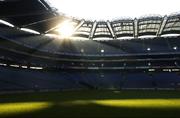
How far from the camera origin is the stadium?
5150cm

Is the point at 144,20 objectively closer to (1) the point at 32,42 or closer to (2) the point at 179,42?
(2) the point at 179,42

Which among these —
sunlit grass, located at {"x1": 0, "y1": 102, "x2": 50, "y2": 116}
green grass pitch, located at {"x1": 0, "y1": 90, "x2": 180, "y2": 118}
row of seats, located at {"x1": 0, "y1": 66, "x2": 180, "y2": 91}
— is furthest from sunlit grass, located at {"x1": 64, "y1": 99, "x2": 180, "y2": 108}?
row of seats, located at {"x1": 0, "y1": 66, "x2": 180, "y2": 91}

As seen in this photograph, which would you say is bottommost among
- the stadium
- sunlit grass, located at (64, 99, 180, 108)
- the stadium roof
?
sunlit grass, located at (64, 99, 180, 108)

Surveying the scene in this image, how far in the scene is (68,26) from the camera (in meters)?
56.8

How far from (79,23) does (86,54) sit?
1840cm

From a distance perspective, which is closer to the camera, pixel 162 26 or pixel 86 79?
pixel 162 26

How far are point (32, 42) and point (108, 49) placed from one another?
21.2 meters

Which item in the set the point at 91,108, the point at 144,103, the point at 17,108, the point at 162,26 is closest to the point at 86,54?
the point at 162,26

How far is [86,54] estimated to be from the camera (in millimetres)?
72375

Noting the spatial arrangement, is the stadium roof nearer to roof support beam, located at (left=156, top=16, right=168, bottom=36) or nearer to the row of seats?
roof support beam, located at (left=156, top=16, right=168, bottom=36)

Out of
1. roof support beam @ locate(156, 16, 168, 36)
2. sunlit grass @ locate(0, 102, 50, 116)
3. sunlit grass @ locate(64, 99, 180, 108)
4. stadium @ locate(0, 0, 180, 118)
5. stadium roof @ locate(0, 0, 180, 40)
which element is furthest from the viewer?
stadium @ locate(0, 0, 180, 118)

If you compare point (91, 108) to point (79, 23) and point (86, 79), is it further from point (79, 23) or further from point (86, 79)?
point (86, 79)

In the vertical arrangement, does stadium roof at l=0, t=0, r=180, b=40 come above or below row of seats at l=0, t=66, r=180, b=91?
above

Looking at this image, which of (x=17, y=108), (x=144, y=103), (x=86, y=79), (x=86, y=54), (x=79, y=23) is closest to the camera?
(x=17, y=108)
